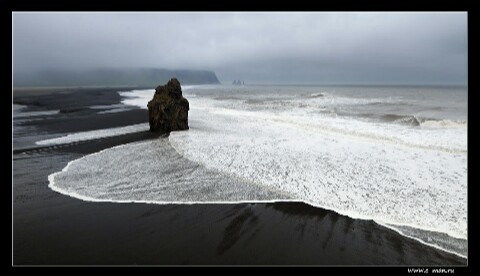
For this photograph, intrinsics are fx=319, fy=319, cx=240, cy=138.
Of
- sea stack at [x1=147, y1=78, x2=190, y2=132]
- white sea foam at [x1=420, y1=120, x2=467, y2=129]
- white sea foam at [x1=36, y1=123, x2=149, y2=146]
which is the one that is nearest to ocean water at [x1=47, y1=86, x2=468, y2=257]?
white sea foam at [x1=36, y1=123, x2=149, y2=146]

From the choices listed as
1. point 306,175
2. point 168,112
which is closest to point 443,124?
point 306,175

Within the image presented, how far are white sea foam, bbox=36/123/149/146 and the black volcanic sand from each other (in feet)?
24.5

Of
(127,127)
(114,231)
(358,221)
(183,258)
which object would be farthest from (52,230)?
(127,127)

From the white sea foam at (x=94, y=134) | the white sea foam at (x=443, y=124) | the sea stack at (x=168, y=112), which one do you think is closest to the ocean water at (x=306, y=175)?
the white sea foam at (x=94, y=134)

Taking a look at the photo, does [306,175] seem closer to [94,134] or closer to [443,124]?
[94,134]

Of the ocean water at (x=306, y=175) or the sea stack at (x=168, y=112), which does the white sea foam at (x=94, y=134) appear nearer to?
the ocean water at (x=306, y=175)

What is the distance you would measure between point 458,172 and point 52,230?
11578 millimetres

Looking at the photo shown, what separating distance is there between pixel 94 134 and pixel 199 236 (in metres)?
12.9

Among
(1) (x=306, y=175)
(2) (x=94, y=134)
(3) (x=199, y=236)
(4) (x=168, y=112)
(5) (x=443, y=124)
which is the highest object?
(4) (x=168, y=112)

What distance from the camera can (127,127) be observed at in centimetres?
1912

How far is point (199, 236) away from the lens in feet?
Result: 20.5

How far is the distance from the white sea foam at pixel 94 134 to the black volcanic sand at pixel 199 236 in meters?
→ 7.48

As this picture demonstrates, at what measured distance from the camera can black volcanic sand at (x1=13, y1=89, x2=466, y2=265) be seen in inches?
221

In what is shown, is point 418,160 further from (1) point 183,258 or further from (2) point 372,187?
(1) point 183,258
